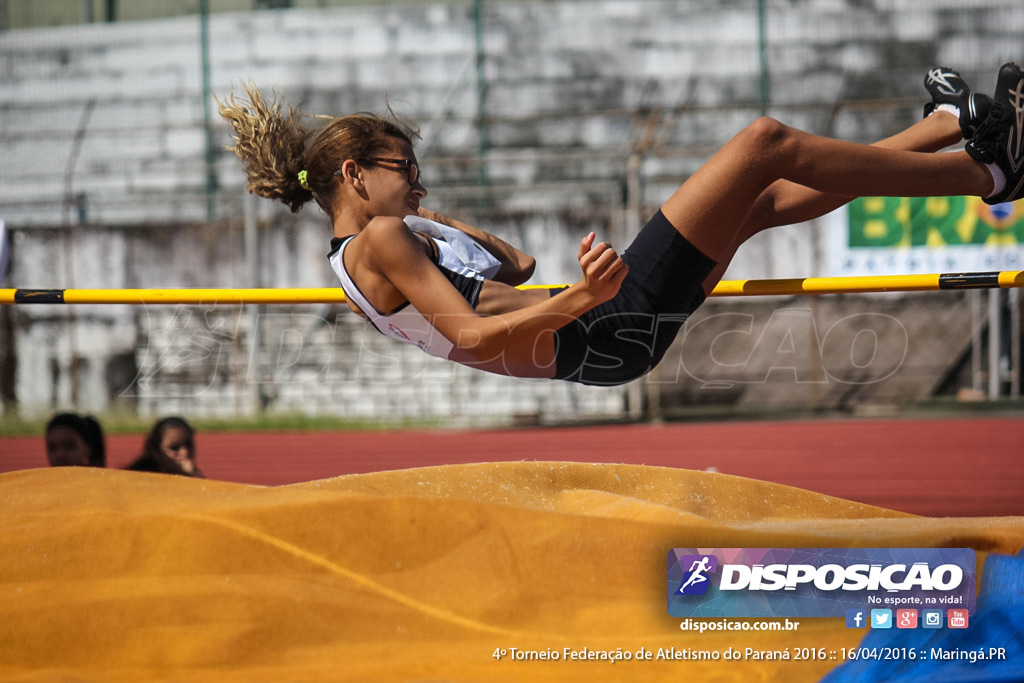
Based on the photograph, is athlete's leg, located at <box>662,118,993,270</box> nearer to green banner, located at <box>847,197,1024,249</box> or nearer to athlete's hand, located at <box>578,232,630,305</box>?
athlete's hand, located at <box>578,232,630,305</box>

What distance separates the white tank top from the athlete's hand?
51 centimetres

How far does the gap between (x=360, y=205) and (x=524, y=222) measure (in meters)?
6.59

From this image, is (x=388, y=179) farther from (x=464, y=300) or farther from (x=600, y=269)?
(x=600, y=269)

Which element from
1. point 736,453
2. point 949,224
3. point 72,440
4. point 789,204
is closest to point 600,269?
point 789,204

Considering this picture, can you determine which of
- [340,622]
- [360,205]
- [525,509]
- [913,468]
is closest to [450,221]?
[360,205]

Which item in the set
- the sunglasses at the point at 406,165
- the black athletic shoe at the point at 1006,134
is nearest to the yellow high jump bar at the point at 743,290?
the black athletic shoe at the point at 1006,134

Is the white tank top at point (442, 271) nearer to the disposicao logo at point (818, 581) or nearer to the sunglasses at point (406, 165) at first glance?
the sunglasses at point (406, 165)

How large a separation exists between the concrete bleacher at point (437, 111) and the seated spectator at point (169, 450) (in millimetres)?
4539

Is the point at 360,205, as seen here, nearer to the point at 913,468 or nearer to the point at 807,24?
the point at 913,468

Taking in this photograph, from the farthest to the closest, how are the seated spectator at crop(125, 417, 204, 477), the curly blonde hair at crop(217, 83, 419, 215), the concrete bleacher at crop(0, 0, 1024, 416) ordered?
the concrete bleacher at crop(0, 0, 1024, 416), the seated spectator at crop(125, 417, 204, 477), the curly blonde hair at crop(217, 83, 419, 215)

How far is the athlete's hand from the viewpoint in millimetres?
1913

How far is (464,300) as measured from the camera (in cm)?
217

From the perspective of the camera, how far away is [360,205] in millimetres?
2496

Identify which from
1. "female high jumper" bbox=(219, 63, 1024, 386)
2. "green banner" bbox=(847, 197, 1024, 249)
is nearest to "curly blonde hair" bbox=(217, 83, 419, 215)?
"female high jumper" bbox=(219, 63, 1024, 386)
